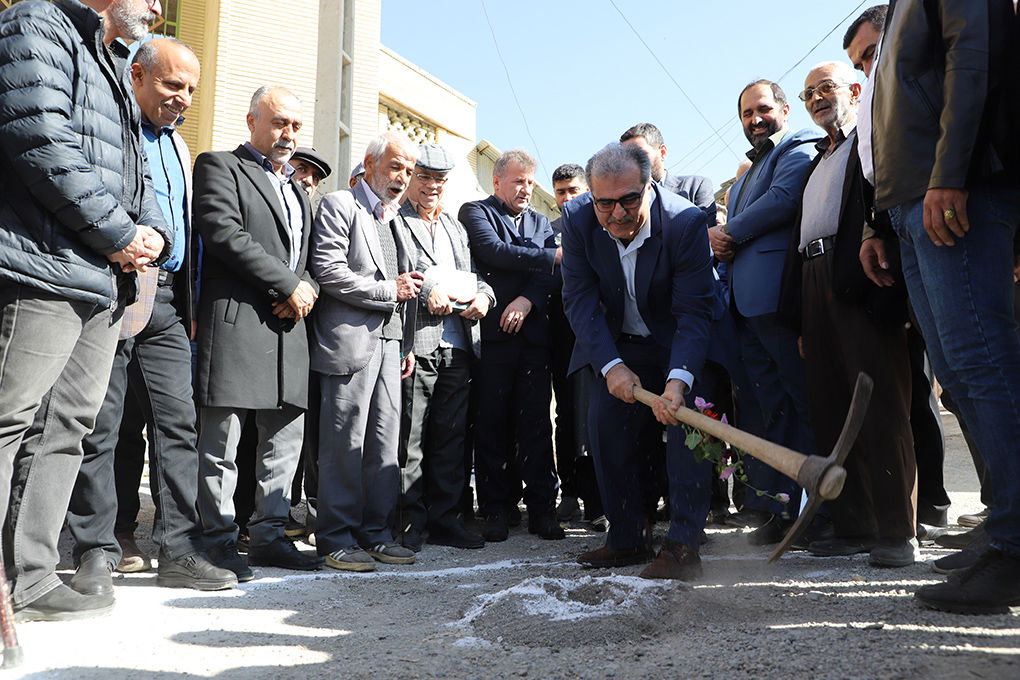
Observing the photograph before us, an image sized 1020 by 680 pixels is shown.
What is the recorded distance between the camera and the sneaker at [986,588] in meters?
2.58

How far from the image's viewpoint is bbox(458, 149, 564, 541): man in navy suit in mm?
5109

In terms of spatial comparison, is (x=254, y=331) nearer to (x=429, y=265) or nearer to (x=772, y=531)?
(x=429, y=265)

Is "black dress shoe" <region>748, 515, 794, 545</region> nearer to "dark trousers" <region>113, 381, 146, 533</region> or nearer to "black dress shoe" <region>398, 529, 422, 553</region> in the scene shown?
"black dress shoe" <region>398, 529, 422, 553</region>

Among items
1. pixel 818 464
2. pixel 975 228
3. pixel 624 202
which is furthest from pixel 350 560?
pixel 975 228

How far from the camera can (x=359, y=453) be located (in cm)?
436

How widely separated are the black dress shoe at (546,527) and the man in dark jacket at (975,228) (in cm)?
244

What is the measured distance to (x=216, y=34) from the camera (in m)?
9.55

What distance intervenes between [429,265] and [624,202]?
1443mm

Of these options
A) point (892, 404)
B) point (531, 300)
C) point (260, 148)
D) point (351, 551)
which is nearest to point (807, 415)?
point (892, 404)

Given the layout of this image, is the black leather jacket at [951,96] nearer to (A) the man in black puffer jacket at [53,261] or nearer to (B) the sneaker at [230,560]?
(A) the man in black puffer jacket at [53,261]

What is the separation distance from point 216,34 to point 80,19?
7.09 m

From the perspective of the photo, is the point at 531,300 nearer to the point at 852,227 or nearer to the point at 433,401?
the point at 433,401

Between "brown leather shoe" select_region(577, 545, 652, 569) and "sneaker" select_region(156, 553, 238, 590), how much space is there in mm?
1599

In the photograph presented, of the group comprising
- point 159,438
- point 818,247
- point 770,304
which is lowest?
point 159,438
